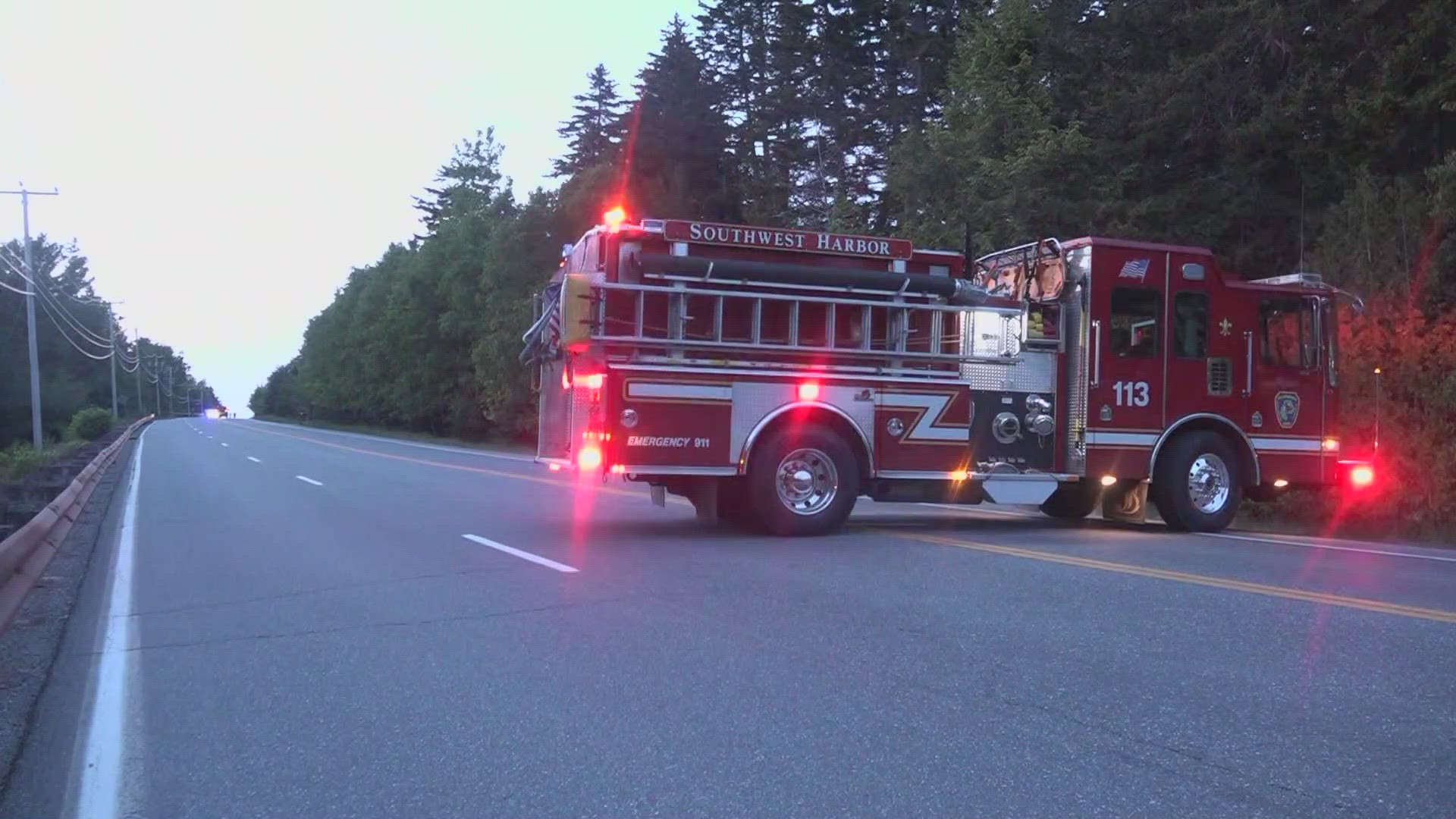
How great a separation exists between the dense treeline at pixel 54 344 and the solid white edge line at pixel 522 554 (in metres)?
56.9

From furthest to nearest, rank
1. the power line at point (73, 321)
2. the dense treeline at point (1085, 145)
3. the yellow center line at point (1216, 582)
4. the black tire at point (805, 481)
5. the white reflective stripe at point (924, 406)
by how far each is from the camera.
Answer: the power line at point (73, 321) < the dense treeline at point (1085, 145) < the white reflective stripe at point (924, 406) < the black tire at point (805, 481) < the yellow center line at point (1216, 582)

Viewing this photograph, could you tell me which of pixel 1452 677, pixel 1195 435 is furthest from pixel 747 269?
pixel 1452 677

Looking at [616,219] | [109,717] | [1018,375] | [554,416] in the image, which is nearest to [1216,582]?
[1018,375]

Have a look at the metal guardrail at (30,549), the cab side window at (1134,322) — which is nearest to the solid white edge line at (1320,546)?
the cab side window at (1134,322)

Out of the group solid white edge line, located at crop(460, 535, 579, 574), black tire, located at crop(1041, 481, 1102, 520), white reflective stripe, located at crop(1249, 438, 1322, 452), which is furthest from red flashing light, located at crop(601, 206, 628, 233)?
white reflective stripe, located at crop(1249, 438, 1322, 452)

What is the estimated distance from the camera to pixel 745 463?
12.2 meters

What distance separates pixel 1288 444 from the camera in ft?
45.5

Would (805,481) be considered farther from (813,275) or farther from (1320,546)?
(1320,546)

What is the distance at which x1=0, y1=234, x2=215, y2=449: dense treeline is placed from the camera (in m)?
74.4

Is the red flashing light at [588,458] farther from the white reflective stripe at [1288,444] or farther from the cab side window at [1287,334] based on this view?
the cab side window at [1287,334]

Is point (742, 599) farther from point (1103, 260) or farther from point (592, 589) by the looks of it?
point (1103, 260)

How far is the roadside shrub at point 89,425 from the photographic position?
69625mm

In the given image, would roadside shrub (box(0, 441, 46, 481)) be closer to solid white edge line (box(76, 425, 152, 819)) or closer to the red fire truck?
the red fire truck

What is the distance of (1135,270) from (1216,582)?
4.84m
